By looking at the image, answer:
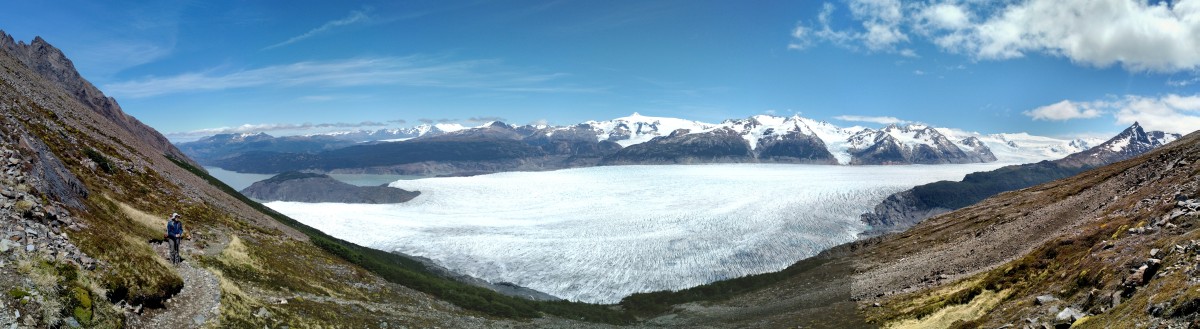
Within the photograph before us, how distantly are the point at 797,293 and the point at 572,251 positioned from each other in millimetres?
61459

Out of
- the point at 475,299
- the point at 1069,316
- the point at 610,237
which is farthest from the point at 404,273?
the point at 610,237

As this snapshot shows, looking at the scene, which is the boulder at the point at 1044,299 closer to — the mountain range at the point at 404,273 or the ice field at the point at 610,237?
the mountain range at the point at 404,273

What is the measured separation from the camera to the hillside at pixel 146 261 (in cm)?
1736

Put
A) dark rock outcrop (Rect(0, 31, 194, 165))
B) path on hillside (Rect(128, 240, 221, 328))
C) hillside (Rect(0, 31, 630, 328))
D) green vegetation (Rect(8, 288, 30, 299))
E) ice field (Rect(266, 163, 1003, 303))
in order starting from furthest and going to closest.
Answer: dark rock outcrop (Rect(0, 31, 194, 165)) < ice field (Rect(266, 163, 1003, 303)) < path on hillside (Rect(128, 240, 221, 328)) < hillside (Rect(0, 31, 630, 328)) < green vegetation (Rect(8, 288, 30, 299))

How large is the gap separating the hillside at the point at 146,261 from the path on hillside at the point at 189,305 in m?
0.07

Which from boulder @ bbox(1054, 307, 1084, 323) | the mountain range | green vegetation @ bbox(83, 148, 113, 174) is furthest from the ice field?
boulder @ bbox(1054, 307, 1084, 323)

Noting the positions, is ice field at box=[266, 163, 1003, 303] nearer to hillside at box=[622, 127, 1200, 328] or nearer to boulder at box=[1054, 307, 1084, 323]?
hillside at box=[622, 127, 1200, 328]

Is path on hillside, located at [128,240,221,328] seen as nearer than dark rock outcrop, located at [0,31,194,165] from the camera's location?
Yes

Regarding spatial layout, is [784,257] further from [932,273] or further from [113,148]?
[113,148]

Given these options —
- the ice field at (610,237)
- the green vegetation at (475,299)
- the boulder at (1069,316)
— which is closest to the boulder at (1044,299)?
the boulder at (1069,316)

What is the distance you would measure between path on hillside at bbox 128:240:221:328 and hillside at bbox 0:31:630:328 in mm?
74

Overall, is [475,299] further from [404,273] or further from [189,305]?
[189,305]

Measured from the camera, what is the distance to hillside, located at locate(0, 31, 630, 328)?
1736 centimetres

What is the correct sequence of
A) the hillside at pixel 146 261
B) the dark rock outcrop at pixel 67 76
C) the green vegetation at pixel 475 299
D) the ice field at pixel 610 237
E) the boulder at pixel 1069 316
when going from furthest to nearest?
the dark rock outcrop at pixel 67 76, the ice field at pixel 610 237, the green vegetation at pixel 475 299, the boulder at pixel 1069 316, the hillside at pixel 146 261
